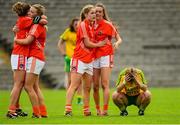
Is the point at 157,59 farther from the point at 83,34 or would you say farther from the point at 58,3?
the point at 83,34

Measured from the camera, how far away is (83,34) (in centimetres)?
1512

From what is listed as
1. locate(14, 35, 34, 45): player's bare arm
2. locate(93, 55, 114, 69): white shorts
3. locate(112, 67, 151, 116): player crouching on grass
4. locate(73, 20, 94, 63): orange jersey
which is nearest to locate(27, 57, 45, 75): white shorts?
locate(14, 35, 34, 45): player's bare arm

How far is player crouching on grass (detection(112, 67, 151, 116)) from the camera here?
15070 millimetres

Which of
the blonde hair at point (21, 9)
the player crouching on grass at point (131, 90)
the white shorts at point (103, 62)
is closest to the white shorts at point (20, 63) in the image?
the blonde hair at point (21, 9)

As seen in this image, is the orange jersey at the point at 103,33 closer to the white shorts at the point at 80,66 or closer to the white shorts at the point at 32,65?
the white shorts at the point at 80,66

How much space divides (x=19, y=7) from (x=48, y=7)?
58.8 ft

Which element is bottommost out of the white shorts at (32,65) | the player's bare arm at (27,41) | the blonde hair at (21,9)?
the white shorts at (32,65)

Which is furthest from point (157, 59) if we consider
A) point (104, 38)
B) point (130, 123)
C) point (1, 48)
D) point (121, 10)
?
point (130, 123)

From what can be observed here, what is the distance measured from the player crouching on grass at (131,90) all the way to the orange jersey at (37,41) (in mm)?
1480

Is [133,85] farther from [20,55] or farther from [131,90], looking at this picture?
[20,55]

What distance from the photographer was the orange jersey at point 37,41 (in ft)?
47.8

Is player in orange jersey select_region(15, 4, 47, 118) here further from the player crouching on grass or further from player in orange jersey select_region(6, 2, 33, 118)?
the player crouching on grass

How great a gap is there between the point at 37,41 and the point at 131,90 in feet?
6.16

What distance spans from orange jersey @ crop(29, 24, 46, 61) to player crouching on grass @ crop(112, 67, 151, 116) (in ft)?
4.85
